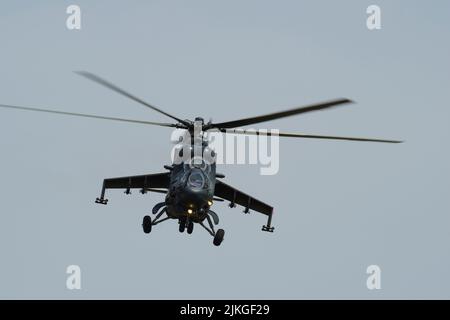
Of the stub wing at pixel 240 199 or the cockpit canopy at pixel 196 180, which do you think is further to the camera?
the stub wing at pixel 240 199

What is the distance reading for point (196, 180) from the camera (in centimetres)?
4756

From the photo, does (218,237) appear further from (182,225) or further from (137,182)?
(137,182)

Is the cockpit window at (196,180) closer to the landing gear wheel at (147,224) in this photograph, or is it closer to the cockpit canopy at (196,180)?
the cockpit canopy at (196,180)

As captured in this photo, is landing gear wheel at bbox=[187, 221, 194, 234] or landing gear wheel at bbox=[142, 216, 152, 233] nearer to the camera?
landing gear wheel at bbox=[187, 221, 194, 234]

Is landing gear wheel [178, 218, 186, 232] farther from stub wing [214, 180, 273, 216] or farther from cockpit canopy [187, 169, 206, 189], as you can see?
stub wing [214, 180, 273, 216]

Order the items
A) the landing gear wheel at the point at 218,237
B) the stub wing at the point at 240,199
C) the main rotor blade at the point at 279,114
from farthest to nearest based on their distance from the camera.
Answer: the stub wing at the point at 240,199, the landing gear wheel at the point at 218,237, the main rotor blade at the point at 279,114

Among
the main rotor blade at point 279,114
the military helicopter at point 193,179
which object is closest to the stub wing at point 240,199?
the military helicopter at point 193,179

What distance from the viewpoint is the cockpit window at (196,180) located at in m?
47.4

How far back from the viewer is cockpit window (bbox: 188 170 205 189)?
156ft

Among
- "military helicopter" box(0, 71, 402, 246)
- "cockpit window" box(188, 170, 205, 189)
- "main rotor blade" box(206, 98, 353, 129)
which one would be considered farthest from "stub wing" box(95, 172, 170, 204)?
"main rotor blade" box(206, 98, 353, 129)

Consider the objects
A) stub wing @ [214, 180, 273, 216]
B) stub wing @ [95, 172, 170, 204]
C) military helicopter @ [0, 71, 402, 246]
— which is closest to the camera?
military helicopter @ [0, 71, 402, 246]

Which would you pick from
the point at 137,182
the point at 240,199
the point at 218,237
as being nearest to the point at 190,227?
the point at 218,237
